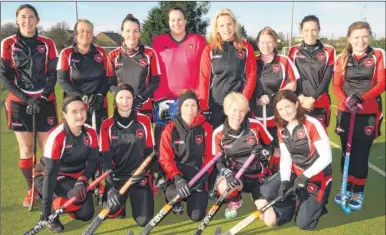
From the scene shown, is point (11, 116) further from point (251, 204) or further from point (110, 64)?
point (251, 204)

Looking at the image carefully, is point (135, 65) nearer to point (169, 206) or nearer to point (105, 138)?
point (105, 138)

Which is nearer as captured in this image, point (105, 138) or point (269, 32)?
point (105, 138)

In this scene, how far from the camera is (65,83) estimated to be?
4.48m

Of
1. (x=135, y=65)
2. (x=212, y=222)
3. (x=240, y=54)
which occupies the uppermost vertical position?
(x=240, y=54)

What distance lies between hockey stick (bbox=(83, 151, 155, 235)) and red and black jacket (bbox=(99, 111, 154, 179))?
151 millimetres

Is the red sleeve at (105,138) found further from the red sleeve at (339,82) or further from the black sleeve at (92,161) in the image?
the red sleeve at (339,82)

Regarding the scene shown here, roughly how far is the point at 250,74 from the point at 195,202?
1.75 meters

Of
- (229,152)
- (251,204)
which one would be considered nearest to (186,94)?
(229,152)

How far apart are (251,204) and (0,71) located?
3545mm

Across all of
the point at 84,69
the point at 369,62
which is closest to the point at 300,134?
the point at 369,62

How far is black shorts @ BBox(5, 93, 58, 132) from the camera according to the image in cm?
449

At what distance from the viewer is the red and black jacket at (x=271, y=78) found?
465 cm

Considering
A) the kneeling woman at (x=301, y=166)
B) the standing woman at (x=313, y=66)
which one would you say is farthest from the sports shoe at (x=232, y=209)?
the standing woman at (x=313, y=66)

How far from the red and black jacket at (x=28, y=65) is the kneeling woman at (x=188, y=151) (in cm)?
172
